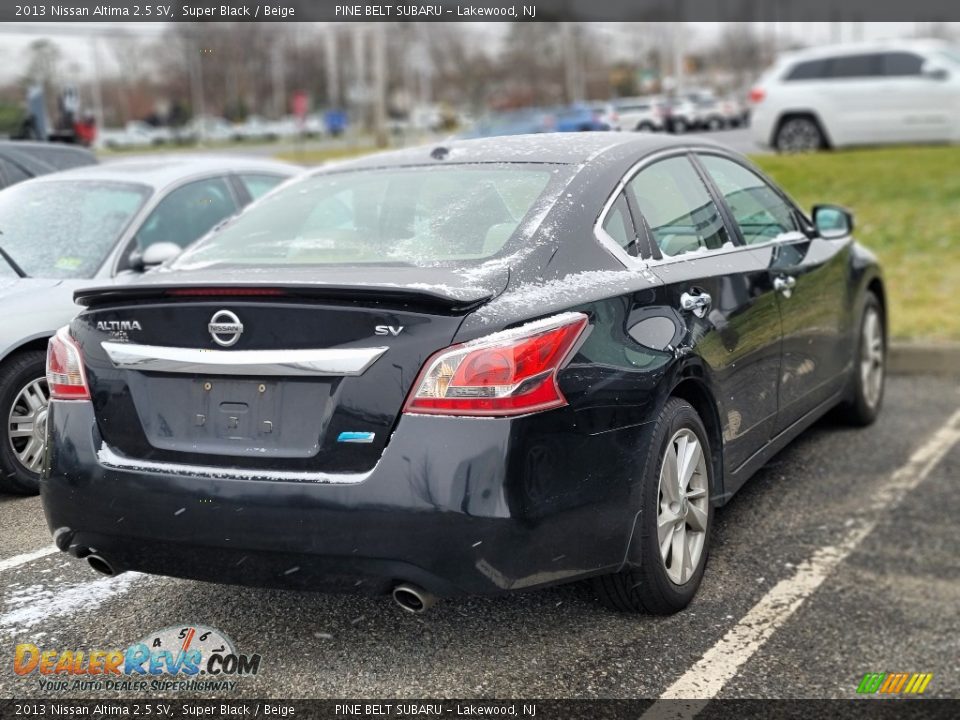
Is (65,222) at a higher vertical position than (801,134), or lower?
higher

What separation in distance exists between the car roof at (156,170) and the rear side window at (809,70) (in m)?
12.9

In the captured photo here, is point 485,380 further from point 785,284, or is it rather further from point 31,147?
point 31,147

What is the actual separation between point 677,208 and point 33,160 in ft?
14.0

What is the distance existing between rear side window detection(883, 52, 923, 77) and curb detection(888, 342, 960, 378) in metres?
11.0

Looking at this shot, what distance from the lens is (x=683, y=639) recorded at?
3.64 m

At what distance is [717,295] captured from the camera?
414 centimetres

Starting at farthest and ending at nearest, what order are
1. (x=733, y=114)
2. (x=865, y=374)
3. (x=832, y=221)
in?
(x=733, y=114)
(x=865, y=374)
(x=832, y=221)

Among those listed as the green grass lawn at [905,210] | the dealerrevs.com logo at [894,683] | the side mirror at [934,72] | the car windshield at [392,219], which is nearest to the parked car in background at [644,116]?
the green grass lawn at [905,210]

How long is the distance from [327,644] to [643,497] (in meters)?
1.08

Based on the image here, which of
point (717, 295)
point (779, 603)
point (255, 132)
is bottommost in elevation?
point (255, 132)

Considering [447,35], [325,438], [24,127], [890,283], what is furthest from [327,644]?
[447,35]

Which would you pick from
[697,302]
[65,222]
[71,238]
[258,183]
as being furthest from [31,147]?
[697,302]

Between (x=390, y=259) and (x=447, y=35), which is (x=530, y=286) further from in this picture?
(x=447, y=35)

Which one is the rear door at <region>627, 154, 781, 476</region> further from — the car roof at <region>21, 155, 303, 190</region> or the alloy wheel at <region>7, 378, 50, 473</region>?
the car roof at <region>21, 155, 303, 190</region>
